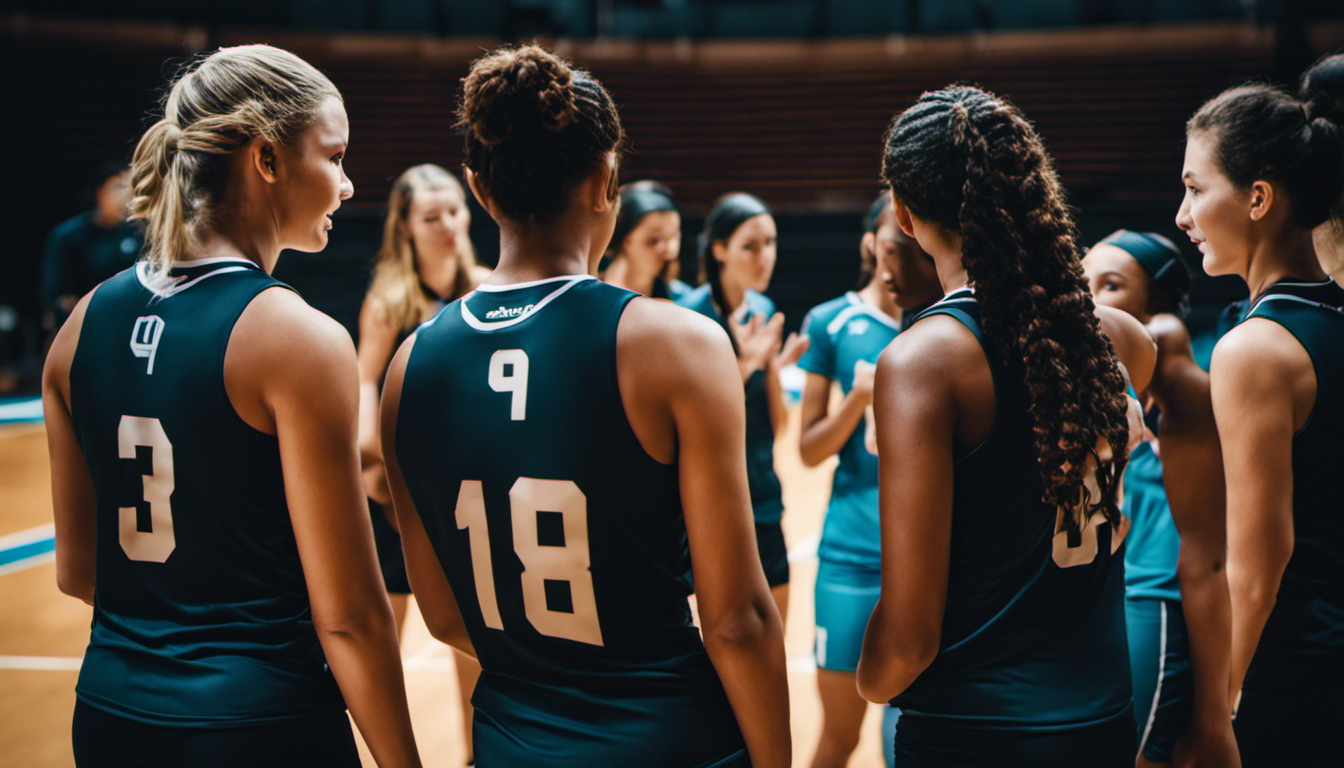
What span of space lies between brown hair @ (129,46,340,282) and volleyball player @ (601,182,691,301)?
2141mm

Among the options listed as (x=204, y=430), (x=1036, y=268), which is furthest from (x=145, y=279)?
(x=1036, y=268)

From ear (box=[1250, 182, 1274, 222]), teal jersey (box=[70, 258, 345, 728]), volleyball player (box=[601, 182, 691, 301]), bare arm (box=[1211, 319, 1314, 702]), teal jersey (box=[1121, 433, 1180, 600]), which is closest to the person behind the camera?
teal jersey (box=[70, 258, 345, 728])

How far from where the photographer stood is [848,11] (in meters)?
14.7

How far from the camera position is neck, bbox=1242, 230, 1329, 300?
5.71 feet

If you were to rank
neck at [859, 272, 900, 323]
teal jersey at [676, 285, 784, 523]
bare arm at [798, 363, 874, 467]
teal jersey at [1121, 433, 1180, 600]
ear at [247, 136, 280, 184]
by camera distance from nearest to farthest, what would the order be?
ear at [247, 136, 280, 184], teal jersey at [1121, 433, 1180, 600], bare arm at [798, 363, 874, 467], neck at [859, 272, 900, 323], teal jersey at [676, 285, 784, 523]

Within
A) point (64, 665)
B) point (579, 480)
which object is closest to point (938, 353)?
point (579, 480)

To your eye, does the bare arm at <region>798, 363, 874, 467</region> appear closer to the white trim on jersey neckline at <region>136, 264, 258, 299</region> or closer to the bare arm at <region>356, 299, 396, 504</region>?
the bare arm at <region>356, 299, 396, 504</region>

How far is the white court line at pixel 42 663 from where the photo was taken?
3881 millimetres

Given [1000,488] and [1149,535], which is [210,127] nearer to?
[1000,488]

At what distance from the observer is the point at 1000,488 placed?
50.8 inches

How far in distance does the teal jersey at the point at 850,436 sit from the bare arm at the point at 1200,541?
2.86 ft

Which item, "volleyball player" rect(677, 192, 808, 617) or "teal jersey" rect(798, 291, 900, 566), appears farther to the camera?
"volleyball player" rect(677, 192, 808, 617)

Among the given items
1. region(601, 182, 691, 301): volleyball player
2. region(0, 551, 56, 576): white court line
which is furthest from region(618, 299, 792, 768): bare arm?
region(0, 551, 56, 576): white court line

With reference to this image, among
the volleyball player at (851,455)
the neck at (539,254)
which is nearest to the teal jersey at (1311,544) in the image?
the volleyball player at (851,455)
